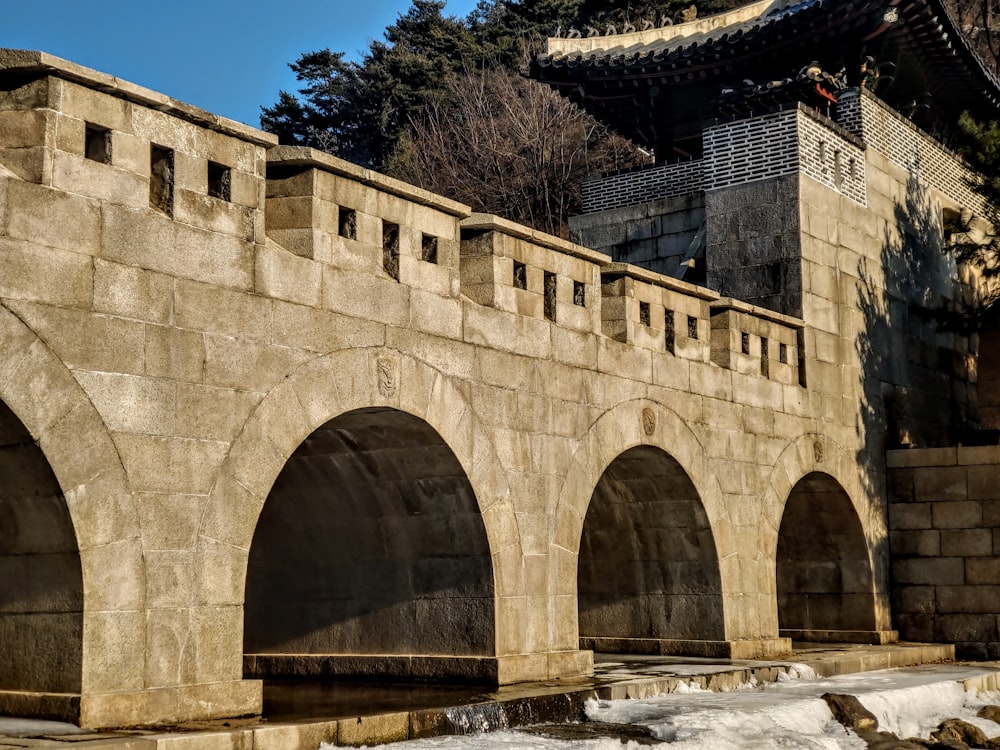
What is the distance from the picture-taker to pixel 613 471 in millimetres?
13805

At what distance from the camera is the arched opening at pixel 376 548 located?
10.5 metres

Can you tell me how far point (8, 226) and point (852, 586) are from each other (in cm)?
1269

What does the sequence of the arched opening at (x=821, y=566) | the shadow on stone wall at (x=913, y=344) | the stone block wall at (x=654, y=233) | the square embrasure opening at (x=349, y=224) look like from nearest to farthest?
the square embrasure opening at (x=349, y=224)
the arched opening at (x=821, y=566)
the shadow on stone wall at (x=913, y=344)
the stone block wall at (x=654, y=233)

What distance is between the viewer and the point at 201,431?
8094 mm

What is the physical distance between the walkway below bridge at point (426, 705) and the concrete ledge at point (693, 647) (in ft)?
0.94

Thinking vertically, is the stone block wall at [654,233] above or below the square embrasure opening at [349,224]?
above

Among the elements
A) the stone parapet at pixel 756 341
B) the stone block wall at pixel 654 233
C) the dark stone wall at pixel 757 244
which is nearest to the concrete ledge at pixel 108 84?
the stone parapet at pixel 756 341

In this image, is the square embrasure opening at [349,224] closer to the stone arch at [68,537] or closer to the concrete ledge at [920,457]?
the stone arch at [68,537]

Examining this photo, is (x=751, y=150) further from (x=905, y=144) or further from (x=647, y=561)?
(x=647, y=561)

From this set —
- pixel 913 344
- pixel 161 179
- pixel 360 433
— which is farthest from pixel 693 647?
pixel 161 179

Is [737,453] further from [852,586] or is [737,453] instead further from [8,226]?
[8,226]

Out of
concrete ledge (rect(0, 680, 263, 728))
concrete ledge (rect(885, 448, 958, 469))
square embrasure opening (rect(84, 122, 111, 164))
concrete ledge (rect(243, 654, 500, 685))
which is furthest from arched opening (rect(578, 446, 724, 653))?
square embrasure opening (rect(84, 122, 111, 164))

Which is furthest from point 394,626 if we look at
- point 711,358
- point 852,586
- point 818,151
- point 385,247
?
point 818,151

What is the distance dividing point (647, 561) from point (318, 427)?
19.4 ft
